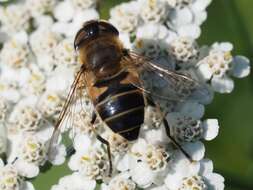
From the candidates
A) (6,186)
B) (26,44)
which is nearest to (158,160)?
(6,186)

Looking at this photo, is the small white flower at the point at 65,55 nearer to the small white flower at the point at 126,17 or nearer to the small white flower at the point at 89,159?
the small white flower at the point at 126,17

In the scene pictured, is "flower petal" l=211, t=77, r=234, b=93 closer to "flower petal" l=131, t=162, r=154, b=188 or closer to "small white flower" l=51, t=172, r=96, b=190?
"flower petal" l=131, t=162, r=154, b=188

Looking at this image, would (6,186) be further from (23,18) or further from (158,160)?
(23,18)

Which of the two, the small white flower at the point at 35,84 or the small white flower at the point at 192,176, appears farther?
the small white flower at the point at 35,84

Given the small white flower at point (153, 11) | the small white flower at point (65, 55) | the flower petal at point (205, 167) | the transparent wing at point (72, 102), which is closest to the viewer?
the transparent wing at point (72, 102)

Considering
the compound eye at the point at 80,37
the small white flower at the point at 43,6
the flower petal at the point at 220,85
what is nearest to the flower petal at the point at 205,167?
the flower petal at the point at 220,85

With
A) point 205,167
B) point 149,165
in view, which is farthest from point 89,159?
point 205,167

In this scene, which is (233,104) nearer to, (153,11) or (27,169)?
(153,11)
